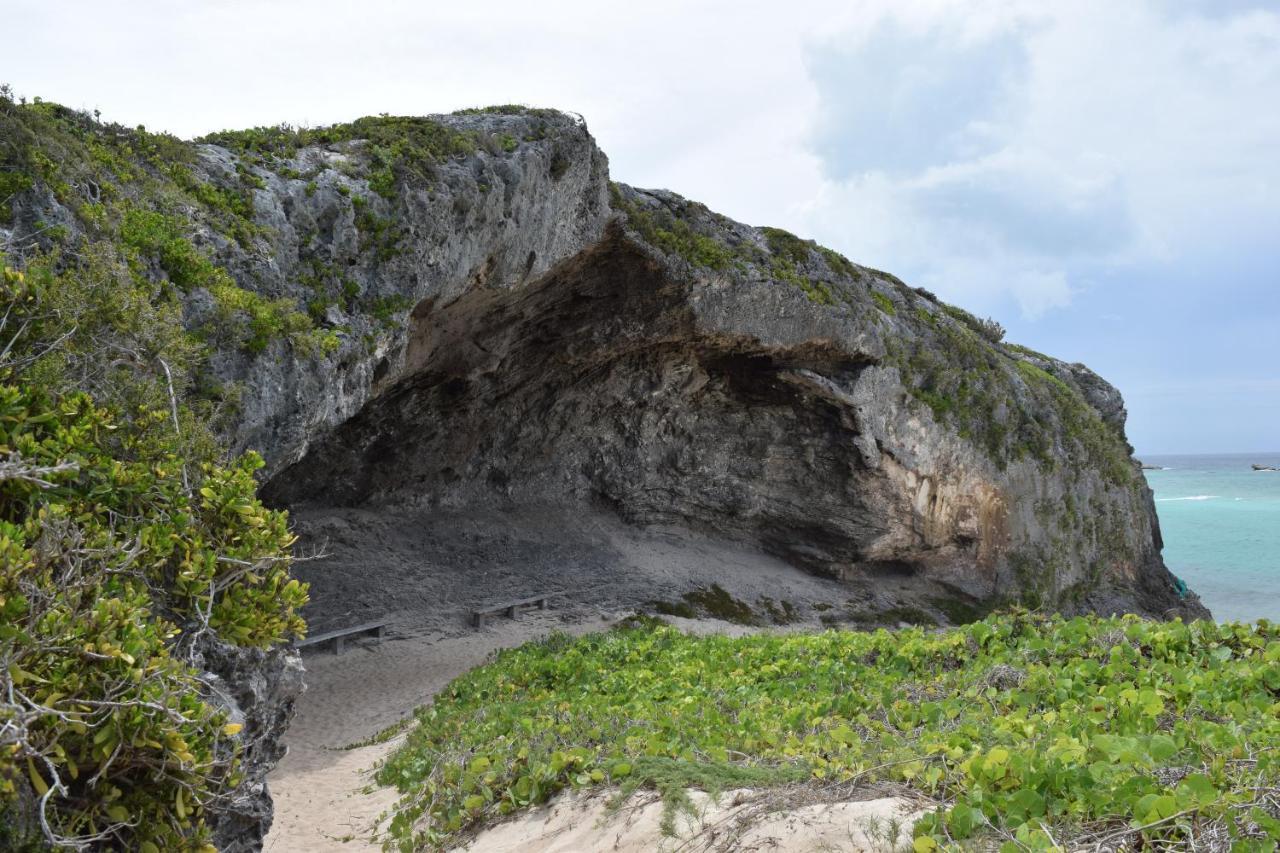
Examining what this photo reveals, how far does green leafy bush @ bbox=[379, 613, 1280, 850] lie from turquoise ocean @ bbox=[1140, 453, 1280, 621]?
8825 millimetres

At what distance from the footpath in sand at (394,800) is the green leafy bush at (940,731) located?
24 cm

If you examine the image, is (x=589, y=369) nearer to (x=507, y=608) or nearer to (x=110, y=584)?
(x=507, y=608)

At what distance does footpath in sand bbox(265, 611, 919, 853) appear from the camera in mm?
4352

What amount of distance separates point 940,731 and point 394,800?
4.83 metres

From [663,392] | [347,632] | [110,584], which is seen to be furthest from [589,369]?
[110,584]

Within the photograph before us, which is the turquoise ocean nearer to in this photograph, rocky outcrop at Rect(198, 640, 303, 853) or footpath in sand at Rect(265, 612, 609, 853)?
footpath in sand at Rect(265, 612, 609, 853)

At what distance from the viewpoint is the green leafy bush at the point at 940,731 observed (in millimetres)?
3902

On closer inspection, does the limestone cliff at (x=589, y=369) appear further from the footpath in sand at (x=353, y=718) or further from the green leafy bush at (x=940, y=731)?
the footpath in sand at (x=353, y=718)

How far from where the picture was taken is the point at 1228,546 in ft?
187

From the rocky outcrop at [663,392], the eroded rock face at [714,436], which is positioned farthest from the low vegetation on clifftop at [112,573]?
the eroded rock face at [714,436]

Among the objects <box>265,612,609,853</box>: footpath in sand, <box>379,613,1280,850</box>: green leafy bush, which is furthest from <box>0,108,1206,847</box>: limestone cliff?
<box>265,612,609,853</box>: footpath in sand

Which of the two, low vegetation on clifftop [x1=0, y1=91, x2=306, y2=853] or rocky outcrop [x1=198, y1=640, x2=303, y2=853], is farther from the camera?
rocky outcrop [x1=198, y1=640, x2=303, y2=853]

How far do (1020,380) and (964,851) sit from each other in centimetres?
2452

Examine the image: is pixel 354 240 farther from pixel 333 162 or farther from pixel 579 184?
pixel 579 184
